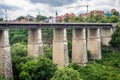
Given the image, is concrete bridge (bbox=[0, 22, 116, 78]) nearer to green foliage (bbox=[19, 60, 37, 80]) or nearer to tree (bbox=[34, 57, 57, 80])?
green foliage (bbox=[19, 60, 37, 80])

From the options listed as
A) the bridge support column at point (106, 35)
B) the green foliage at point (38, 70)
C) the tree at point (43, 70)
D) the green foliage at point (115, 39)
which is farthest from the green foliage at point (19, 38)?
the tree at point (43, 70)

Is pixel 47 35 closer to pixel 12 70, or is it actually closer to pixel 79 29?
pixel 79 29

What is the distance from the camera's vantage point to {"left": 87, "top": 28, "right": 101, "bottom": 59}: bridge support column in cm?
6081

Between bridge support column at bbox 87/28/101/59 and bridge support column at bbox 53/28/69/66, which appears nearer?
bridge support column at bbox 53/28/69/66

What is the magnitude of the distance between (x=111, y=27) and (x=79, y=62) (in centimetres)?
1894

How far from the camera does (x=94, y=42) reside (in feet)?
200

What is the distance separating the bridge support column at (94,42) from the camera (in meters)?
60.8

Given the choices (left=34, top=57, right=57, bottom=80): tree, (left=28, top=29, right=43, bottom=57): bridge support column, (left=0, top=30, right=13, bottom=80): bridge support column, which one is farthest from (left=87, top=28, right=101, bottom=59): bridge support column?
(left=0, top=30, right=13, bottom=80): bridge support column

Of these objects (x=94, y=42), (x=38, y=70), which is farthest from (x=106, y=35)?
(x=38, y=70)

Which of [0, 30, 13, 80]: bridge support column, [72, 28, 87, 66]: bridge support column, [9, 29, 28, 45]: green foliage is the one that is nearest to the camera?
[0, 30, 13, 80]: bridge support column

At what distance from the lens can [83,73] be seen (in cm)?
4650

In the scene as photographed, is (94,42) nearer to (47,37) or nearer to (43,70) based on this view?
(47,37)

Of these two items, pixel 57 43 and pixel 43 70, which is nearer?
pixel 43 70

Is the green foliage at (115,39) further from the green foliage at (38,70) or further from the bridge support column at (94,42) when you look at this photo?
the green foliage at (38,70)
